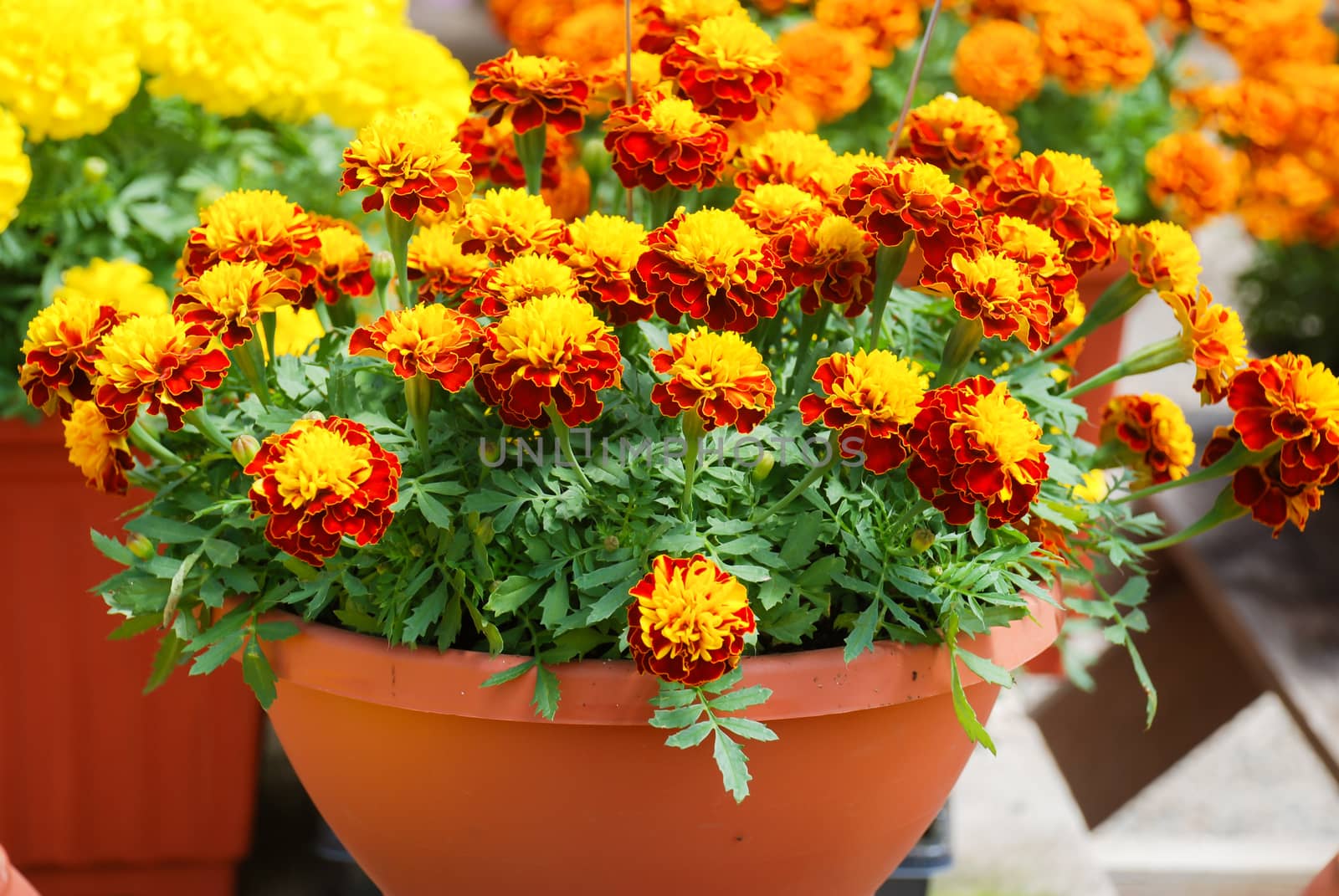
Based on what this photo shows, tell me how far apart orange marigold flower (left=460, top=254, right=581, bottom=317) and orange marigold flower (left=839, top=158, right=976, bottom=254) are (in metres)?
0.17

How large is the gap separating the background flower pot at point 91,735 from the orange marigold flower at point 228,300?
1.52 feet

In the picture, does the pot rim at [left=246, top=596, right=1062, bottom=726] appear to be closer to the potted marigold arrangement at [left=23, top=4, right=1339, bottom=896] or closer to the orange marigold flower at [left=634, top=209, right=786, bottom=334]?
the potted marigold arrangement at [left=23, top=4, right=1339, bottom=896]

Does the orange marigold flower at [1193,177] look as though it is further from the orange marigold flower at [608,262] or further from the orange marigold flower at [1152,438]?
the orange marigold flower at [608,262]

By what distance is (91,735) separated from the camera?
4.12 feet

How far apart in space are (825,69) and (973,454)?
104 cm

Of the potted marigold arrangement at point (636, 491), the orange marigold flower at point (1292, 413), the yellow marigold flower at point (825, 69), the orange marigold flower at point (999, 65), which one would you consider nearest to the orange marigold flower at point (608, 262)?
the potted marigold arrangement at point (636, 491)

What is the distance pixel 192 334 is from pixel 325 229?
226 millimetres

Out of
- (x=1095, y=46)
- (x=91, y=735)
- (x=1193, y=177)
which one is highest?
(x=1095, y=46)

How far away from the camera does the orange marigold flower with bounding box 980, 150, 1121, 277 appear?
0.88m

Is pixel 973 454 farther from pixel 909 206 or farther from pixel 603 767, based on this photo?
pixel 603 767

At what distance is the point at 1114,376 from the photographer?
0.93 metres

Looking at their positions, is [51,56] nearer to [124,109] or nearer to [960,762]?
[124,109]

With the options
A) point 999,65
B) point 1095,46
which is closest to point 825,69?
point 999,65

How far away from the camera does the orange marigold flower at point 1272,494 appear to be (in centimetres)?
84
